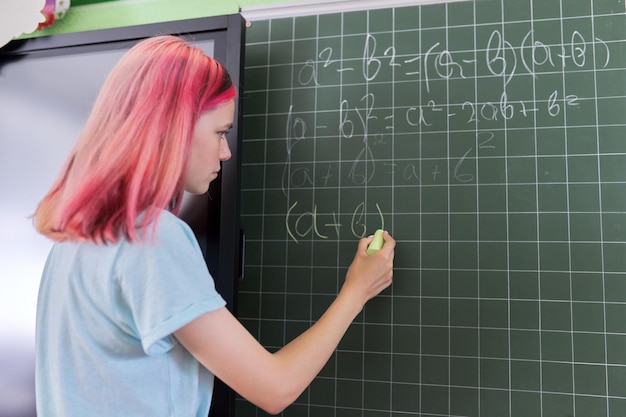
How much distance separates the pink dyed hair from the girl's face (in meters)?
0.02

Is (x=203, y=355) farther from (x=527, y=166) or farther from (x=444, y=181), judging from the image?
(x=527, y=166)

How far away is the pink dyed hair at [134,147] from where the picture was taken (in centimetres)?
78

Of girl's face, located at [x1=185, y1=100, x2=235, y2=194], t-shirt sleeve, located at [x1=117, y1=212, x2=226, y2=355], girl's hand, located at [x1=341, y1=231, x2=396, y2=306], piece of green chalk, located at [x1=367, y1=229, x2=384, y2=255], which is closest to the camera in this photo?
t-shirt sleeve, located at [x1=117, y1=212, x2=226, y2=355]

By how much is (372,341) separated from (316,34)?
0.76 meters

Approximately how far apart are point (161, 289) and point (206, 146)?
25 cm

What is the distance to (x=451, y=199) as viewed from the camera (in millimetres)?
1281

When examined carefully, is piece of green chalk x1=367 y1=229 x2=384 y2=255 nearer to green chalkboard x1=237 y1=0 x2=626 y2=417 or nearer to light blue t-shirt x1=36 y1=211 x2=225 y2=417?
green chalkboard x1=237 y1=0 x2=626 y2=417

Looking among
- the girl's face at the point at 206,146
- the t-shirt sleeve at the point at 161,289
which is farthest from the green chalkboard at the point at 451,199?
the t-shirt sleeve at the point at 161,289

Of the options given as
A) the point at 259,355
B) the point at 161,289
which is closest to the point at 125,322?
the point at 161,289

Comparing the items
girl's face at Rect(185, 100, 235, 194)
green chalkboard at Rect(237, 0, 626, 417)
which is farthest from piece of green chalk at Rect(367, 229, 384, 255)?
girl's face at Rect(185, 100, 235, 194)

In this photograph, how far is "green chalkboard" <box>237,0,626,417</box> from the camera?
120 cm

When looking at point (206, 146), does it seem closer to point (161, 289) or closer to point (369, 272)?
point (161, 289)

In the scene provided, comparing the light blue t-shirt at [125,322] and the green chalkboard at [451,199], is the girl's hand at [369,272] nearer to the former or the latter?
the green chalkboard at [451,199]

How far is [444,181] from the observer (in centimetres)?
129
